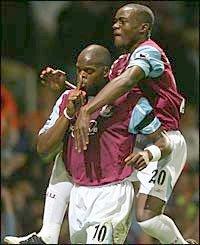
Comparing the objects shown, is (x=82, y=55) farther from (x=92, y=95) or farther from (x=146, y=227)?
(x=146, y=227)

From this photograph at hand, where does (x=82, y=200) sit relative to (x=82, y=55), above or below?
below

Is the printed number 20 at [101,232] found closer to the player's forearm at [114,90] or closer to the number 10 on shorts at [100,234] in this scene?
the number 10 on shorts at [100,234]

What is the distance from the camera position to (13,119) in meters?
2.73

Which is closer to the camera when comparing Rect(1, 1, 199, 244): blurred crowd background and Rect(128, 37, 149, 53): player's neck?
Rect(128, 37, 149, 53): player's neck

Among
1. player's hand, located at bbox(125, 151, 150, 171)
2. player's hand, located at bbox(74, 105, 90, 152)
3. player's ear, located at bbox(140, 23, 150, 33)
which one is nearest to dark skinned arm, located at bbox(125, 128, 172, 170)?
player's hand, located at bbox(125, 151, 150, 171)

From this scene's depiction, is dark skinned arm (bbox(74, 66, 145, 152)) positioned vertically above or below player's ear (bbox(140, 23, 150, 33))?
below

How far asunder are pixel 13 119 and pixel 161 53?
81 cm

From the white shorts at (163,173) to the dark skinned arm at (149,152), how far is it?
0.03 meters

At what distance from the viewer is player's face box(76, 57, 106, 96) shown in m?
2.00

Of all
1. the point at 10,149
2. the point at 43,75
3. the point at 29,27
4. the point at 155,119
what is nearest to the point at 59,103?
the point at 43,75

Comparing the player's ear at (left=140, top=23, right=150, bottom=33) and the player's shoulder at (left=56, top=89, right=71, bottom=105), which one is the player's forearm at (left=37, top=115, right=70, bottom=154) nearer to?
the player's shoulder at (left=56, top=89, right=71, bottom=105)

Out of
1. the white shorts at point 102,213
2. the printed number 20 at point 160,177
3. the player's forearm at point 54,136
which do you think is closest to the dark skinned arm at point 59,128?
the player's forearm at point 54,136

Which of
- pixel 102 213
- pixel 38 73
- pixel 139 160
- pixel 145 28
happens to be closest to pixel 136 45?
pixel 145 28

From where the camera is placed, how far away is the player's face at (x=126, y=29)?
200cm
